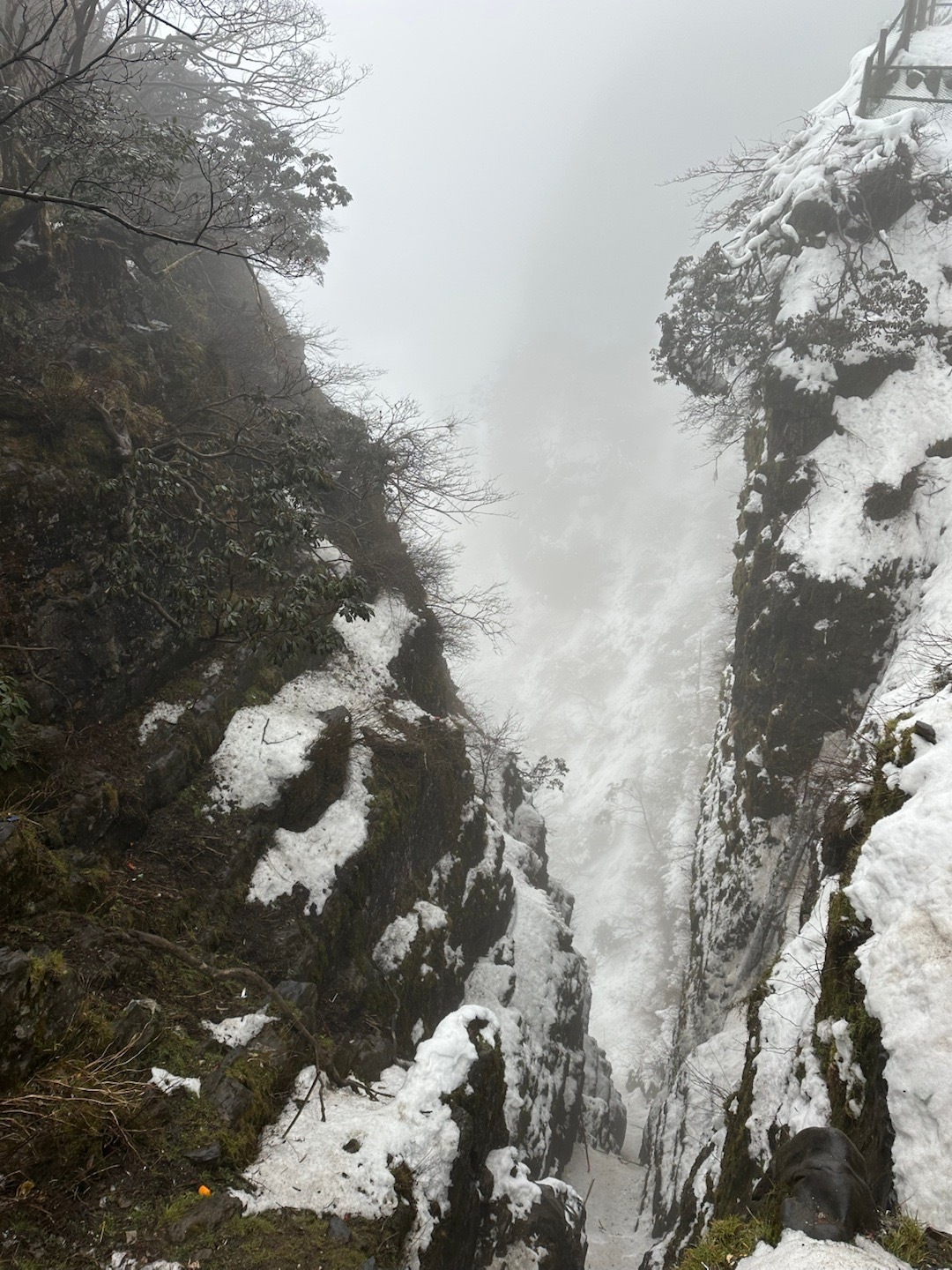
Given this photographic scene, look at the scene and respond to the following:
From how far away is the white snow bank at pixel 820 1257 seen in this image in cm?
382

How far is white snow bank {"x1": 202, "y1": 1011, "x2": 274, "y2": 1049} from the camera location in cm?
603

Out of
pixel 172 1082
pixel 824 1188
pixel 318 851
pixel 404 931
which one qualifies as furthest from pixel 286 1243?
pixel 404 931

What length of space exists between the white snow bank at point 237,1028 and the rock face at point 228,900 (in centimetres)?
2

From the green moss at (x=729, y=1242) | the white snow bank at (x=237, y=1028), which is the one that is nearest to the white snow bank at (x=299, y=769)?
the white snow bank at (x=237, y=1028)

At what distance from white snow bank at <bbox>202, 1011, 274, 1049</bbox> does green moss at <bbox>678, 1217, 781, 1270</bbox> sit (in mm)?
4192

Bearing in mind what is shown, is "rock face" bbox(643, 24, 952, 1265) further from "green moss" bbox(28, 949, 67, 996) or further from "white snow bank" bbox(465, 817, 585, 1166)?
"green moss" bbox(28, 949, 67, 996)

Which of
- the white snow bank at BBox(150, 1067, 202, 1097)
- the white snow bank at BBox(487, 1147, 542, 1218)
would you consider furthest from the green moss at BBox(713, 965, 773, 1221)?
the white snow bank at BBox(150, 1067, 202, 1097)

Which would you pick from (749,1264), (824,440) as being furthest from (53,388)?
(824,440)

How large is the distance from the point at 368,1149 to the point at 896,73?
25883 mm

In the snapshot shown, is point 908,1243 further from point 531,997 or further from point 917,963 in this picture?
point 531,997

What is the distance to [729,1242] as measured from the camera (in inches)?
182

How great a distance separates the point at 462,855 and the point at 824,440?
1226 cm

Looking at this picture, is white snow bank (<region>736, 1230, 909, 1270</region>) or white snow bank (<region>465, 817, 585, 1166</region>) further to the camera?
white snow bank (<region>465, 817, 585, 1166</region>)

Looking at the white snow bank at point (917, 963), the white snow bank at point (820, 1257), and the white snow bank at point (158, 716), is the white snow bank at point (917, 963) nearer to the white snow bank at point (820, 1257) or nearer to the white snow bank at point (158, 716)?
the white snow bank at point (820, 1257)
